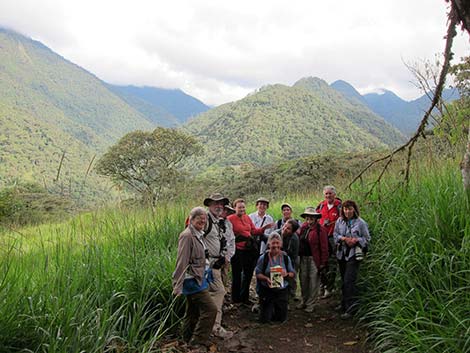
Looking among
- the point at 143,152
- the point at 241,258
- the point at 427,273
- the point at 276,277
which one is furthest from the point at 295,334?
the point at 143,152

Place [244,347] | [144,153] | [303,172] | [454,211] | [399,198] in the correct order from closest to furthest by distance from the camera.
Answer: [454,211] < [244,347] < [399,198] < [303,172] < [144,153]

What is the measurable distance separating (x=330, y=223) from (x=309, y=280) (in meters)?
1.07

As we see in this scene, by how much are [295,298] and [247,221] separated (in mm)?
1817

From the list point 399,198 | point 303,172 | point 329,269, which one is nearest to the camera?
point 399,198

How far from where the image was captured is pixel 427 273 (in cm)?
360

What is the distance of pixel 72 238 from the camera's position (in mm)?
4512

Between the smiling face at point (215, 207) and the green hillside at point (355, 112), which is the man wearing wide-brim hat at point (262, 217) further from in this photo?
the green hillside at point (355, 112)

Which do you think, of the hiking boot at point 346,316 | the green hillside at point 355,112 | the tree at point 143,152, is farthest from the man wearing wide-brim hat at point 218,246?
the green hillside at point 355,112

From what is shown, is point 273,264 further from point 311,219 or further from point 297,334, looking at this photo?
point 297,334

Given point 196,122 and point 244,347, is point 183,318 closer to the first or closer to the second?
point 244,347

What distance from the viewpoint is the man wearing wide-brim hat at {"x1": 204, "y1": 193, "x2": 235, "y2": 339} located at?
535cm

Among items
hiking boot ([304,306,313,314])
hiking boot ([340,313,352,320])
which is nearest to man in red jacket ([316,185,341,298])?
hiking boot ([304,306,313,314])

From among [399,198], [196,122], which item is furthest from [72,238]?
[196,122]

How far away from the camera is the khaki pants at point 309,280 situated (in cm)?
655
